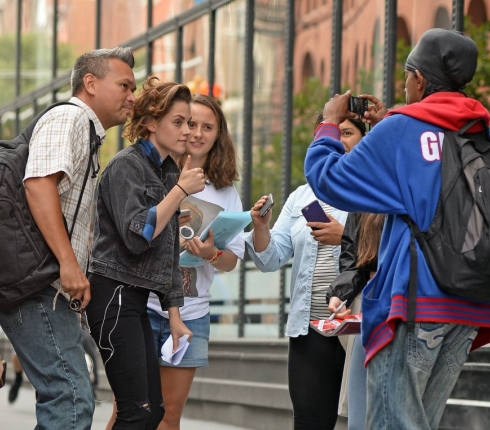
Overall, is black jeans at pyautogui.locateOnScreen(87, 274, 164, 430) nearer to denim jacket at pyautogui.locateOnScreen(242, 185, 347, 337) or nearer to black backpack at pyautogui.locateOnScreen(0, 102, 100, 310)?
black backpack at pyautogui.locateOnScreen(0, 102, 100, 310)

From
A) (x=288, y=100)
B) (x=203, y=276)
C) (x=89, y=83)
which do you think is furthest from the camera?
(x=288, y=100)

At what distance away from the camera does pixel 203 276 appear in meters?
6.52

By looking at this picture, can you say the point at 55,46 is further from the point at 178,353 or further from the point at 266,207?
the point at 178,353

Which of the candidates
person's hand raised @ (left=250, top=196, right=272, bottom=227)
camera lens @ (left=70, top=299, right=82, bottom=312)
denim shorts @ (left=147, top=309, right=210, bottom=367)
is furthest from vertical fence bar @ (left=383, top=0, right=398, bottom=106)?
camera lens @ (left=70, top=299, right=82, bottom=312)

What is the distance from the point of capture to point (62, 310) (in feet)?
16.3

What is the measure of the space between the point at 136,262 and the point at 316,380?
1.18 m

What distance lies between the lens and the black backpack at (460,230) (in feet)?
13.2

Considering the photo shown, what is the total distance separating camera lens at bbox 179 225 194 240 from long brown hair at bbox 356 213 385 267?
3.42ft

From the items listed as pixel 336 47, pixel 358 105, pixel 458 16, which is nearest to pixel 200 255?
pixel 358 105

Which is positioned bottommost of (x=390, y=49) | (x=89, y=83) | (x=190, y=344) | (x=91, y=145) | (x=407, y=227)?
(x=190, y=344)

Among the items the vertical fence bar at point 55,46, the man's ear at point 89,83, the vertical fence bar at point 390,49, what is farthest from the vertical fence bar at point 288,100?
the vertical fence bar at point 55,46

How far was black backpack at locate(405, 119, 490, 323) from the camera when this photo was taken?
4.03 meters

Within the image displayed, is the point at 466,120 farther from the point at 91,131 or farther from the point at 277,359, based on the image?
the point at 277,359

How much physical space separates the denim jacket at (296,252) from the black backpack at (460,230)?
1930 mm
